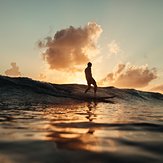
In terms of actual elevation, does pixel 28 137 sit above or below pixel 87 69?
below

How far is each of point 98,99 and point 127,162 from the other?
14824 mm

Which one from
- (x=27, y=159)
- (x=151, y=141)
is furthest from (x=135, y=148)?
(x=27, y=159)

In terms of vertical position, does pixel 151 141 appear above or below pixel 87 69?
below

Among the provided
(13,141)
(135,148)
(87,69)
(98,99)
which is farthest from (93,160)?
(87,69)

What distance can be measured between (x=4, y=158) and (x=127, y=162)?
106cm

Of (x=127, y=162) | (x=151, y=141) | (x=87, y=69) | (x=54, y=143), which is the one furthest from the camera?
(x=87, y=69)

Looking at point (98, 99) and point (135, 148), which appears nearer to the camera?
point (135, 148)

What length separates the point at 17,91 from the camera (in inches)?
757

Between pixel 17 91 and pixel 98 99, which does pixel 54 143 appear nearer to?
pixel 98 99

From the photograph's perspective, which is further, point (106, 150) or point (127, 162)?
point (106, 150)

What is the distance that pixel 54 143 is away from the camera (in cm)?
295

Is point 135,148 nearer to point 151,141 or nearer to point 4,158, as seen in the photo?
point 151,141

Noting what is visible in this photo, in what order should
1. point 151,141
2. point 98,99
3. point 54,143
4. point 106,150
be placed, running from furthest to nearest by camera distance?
point 98,99, point 151,141, point 54,143, point 106,150

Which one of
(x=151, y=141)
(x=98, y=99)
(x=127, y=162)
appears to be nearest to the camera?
(x=127, y=162)
